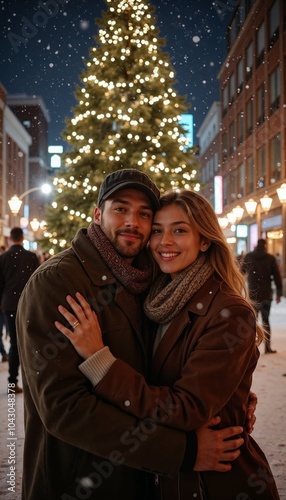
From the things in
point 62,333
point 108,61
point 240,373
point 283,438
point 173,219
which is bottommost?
point 283,438

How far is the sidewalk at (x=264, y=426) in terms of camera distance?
450cm

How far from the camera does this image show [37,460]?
7.85 ft

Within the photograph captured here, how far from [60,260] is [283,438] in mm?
4067

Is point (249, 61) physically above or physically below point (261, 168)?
above

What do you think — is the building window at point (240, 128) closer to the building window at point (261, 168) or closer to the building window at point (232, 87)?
the building window at point (232, 87)

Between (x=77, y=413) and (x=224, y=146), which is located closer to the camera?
(x=77, y=413)

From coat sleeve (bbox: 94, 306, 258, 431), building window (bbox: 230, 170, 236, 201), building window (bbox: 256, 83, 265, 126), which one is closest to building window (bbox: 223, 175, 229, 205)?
building window (bbox: 230, 170, 236, 201)

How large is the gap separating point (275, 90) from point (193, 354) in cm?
3112

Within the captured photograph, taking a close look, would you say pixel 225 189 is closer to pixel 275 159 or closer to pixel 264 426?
pixel 275 159

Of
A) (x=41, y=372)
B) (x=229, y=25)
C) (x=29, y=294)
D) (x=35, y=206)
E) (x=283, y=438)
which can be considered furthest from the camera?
(x=35, y=206)

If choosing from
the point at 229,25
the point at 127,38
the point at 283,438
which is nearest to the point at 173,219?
the point at 283,438

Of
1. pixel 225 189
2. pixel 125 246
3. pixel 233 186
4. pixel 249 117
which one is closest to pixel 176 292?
pixel 125 246

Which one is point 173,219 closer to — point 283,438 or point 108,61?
point 283,438

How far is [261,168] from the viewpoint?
3406 centimetres
